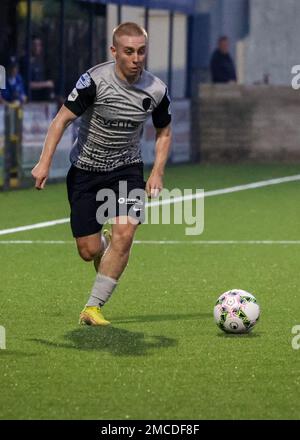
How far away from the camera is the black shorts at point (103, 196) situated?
10422 mm

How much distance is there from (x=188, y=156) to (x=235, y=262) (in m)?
16.0

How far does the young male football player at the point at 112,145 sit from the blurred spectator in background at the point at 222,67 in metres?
21.7

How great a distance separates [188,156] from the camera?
30.5 m

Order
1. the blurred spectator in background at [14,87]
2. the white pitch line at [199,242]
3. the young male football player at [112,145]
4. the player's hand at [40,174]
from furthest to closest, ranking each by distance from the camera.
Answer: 1. the blurred spectator in background at [14,87]
2. the white pitch line at [199,242]
3. the young male football player at [112,145]
4. the player's hand at [40,174]

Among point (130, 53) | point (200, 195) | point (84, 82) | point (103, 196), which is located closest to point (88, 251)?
point (103, 196)

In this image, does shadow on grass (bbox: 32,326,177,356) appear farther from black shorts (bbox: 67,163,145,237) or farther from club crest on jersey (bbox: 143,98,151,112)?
club crest on jersey (bbox: 143,98,151,112)

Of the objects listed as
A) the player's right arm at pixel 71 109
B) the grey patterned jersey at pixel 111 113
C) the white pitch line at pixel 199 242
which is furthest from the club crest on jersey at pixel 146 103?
the white pitch line at pixel 199 242

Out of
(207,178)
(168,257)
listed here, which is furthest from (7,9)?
(168,257)

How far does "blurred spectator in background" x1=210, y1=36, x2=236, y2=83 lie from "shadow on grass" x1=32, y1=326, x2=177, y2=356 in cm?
2234

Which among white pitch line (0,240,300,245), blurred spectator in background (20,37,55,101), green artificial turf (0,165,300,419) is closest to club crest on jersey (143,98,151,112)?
green artificial turf (0,165,300,419)

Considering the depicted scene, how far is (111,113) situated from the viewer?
1031 cm

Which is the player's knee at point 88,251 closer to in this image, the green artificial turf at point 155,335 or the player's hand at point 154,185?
the green artificial turf at point 155,335

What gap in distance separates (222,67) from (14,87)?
26.5 feet

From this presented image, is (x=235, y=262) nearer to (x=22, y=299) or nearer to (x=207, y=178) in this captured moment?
(x=22, y=299)
